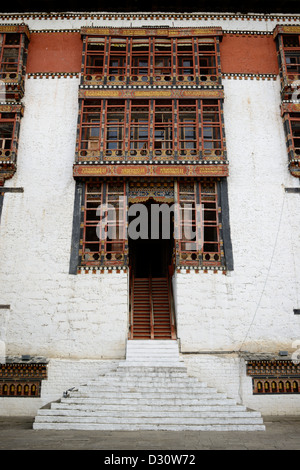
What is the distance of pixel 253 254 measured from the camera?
12055mm

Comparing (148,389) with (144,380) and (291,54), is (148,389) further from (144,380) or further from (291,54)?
(291,54)

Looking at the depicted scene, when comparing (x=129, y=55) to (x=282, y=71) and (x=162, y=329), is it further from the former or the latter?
(x=162, y=329)

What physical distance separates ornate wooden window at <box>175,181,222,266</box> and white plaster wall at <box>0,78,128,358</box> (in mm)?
2272

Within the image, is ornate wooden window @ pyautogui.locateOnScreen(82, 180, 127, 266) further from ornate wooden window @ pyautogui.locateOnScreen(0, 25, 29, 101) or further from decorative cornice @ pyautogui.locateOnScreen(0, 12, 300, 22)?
decorative cornice @ pyautogui.locateOnScreen(0, 12, 300, 22)

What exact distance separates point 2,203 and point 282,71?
35.9 ft

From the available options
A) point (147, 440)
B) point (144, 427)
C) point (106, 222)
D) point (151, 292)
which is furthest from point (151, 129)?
point (147, 440)

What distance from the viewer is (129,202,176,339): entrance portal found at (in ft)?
39.1

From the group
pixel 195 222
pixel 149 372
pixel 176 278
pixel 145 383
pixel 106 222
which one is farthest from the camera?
pixel 195 222

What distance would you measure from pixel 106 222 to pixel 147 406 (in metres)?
5.83

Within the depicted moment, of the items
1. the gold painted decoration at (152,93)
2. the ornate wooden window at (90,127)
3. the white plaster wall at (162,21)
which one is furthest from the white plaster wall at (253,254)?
the ornate wooden window at (90,127)

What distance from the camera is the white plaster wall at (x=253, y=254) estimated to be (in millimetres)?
11289

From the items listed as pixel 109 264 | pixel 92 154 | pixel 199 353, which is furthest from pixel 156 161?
pixel 199 353

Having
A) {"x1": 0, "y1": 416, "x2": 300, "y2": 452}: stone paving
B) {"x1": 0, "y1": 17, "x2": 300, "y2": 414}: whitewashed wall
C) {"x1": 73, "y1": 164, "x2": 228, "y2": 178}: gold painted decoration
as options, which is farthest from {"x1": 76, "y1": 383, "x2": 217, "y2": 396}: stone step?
{"x1": 73, "y1": 164, "x2": 228, "y2": 178}: gold painted decoration

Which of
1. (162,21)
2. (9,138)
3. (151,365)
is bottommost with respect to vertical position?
(151,365)
